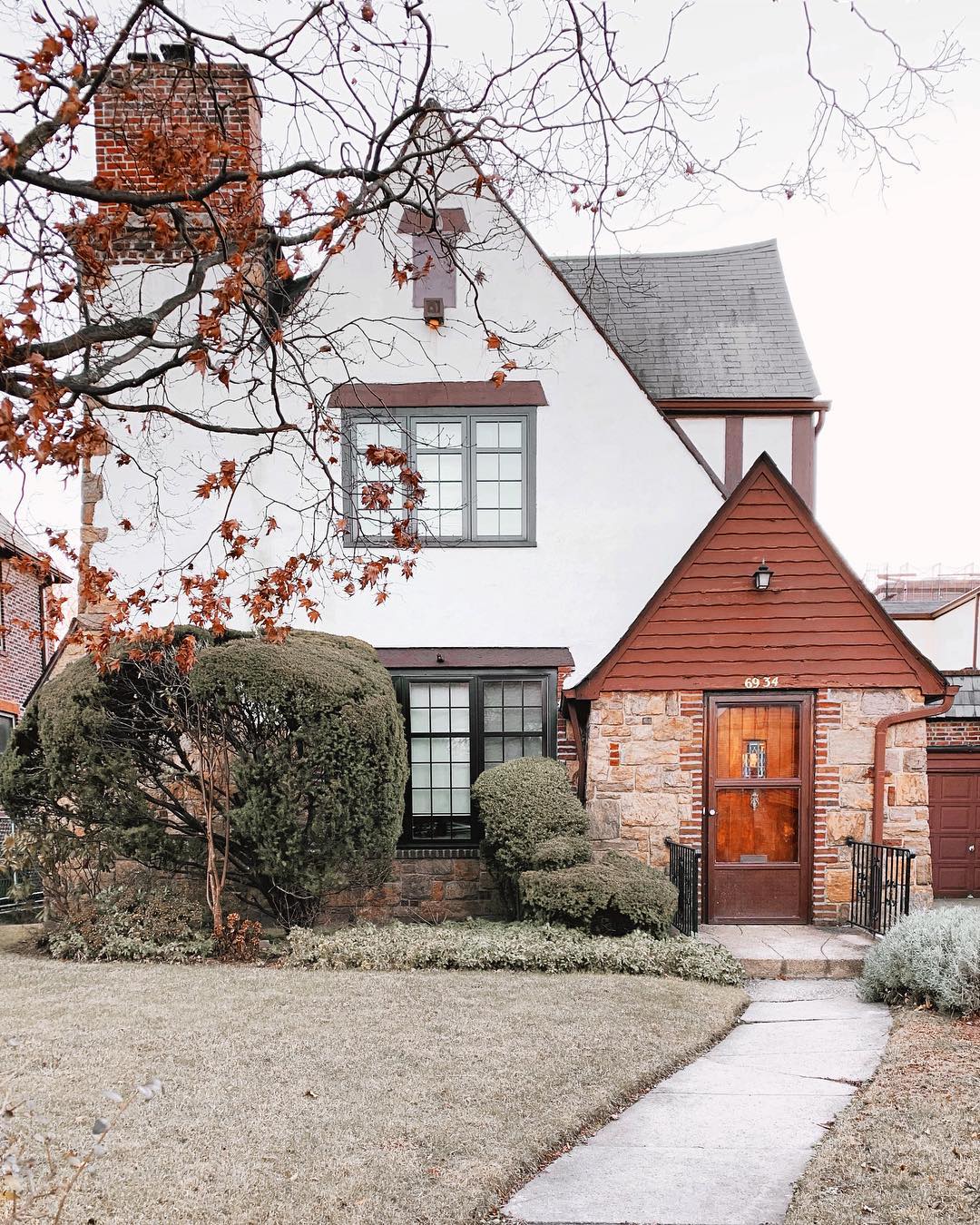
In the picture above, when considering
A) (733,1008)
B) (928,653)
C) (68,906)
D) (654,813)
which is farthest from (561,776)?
(928,653)

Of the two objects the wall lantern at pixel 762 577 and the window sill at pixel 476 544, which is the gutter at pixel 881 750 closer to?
the wall lantern at pixel 762 577

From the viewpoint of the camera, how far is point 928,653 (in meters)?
16.3

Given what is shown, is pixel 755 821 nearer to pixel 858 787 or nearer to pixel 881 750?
pixel 858 787

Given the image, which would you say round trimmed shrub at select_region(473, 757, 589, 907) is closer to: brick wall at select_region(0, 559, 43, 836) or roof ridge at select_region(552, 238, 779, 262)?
roof ridge at select_region(552, 238, 779, 262)

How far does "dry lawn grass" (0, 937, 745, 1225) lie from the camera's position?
3848 millimetres

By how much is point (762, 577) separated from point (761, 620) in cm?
46

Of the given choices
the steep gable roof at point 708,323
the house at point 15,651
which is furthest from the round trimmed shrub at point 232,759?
the house at point 15,651

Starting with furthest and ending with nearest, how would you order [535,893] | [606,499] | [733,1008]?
1. [606,499]
2. [535,893]
3. [733,1008]

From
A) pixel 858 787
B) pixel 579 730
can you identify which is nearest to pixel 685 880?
pixel 579 730

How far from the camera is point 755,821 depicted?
9805mm

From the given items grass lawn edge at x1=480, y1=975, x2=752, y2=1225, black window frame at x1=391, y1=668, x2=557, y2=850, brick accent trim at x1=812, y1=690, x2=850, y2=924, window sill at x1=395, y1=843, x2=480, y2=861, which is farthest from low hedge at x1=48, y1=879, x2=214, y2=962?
brick accent trim at x1=812, y1=690, x2=850, y2=924

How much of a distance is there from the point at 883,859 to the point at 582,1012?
170 inches

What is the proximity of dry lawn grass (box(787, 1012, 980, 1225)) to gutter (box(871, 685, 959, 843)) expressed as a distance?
13.0 ft

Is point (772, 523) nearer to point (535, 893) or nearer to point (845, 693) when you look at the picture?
point (845, 693)
